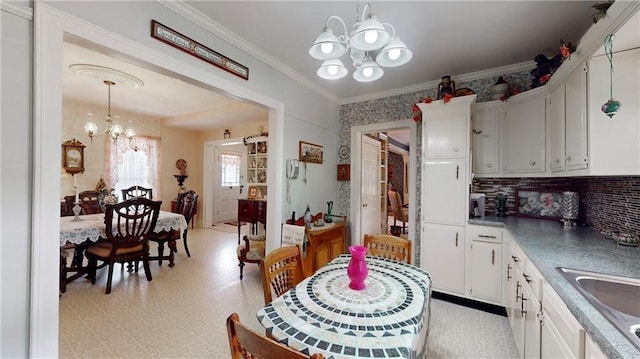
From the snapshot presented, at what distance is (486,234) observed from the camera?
249 centimetres

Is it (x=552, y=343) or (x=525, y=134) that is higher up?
(x=525, y=134)

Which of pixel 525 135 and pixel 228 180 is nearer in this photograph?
pixel 525 135

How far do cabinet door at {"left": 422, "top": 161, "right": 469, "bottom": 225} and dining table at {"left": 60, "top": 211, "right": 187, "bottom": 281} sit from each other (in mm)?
3461

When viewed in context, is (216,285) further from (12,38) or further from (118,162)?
(118,162)

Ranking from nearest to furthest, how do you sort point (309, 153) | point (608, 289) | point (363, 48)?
point (608, 289) < point (363, 48) < point (309, 153)

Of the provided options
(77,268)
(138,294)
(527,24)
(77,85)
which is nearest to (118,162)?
(77,85)

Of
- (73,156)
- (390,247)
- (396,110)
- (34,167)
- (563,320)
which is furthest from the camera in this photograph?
(73,156)

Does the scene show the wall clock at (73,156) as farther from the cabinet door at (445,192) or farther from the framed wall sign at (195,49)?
the cabinet door at (445,192)

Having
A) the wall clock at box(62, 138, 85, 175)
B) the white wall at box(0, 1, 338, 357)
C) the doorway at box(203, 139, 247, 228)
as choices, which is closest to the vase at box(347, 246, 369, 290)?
the white wall at box(0, 1, 338, 357)

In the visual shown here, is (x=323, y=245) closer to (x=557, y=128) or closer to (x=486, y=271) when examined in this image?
(x=486, y=271)

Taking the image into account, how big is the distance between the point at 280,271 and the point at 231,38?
211 cm

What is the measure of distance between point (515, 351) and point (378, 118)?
2.96 meters

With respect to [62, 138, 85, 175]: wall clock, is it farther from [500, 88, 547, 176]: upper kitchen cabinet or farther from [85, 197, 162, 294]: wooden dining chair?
[500, 88, 547, 176]: upper kitchen cabinet

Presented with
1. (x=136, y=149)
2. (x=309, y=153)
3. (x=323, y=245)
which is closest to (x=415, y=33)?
(x=309, y=153)
